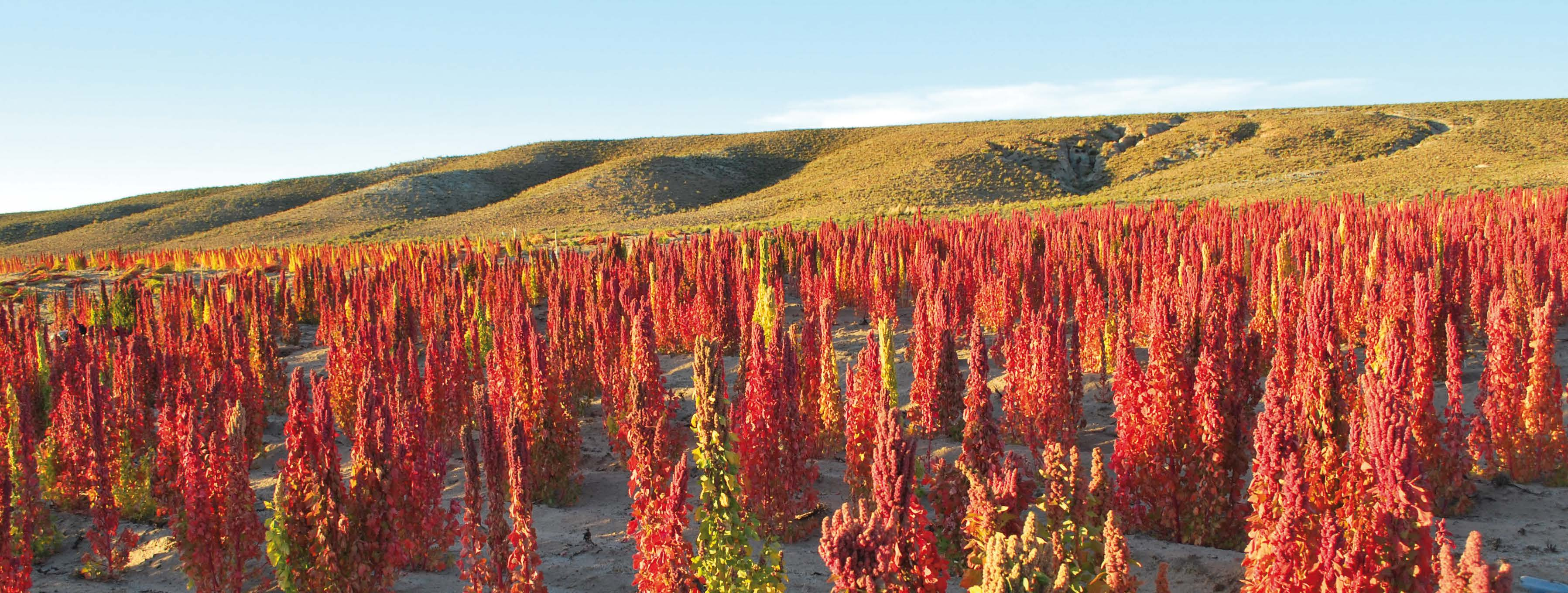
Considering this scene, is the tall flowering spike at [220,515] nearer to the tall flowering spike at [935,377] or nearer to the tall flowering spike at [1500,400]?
the tall flowering spike at [935,377]

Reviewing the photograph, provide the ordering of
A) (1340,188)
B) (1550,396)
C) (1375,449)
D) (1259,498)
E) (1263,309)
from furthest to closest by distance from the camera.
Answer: (1340,188)
(1263,309)
(1550,396)
(1259,498)
(1375,449)

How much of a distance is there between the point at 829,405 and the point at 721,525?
132 inches

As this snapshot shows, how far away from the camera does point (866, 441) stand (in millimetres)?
6176

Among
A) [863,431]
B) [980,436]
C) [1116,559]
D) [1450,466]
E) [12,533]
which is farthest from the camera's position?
[863,431]

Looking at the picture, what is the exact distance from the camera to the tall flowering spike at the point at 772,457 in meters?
5.88

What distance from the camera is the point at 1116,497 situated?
5418mm

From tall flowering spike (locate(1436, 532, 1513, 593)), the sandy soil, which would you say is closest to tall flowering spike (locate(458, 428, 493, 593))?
the sandy soil

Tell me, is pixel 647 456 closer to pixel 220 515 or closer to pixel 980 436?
pixel 980 436

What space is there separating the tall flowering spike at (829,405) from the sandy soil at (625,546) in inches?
9.9

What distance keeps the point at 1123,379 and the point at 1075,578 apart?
2.33 m

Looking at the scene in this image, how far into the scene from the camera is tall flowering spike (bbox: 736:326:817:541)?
19.3ft

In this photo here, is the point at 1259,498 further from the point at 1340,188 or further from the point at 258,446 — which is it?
the point at 1340,188

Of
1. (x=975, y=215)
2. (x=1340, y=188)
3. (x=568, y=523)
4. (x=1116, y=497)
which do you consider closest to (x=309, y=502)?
(x=568, y=523)

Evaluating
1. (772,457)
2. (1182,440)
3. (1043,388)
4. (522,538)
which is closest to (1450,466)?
(1182,440)
